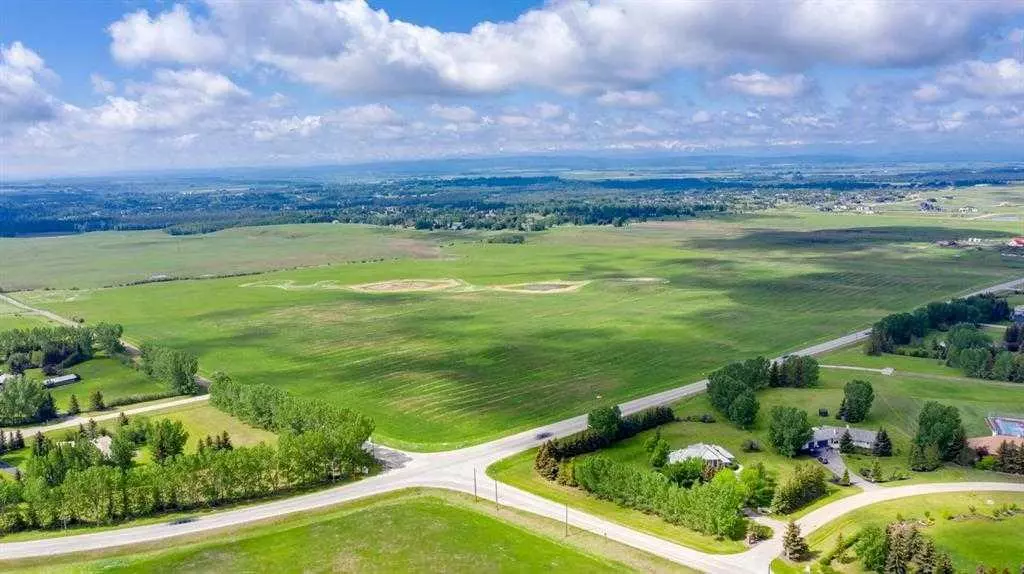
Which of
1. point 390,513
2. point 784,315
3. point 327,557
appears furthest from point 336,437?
point 784,315

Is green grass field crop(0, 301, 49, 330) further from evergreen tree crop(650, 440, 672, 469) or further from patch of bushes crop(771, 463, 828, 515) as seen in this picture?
patch of bushes crop(771, 463, 828, 515)

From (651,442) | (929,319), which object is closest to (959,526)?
(651,442)

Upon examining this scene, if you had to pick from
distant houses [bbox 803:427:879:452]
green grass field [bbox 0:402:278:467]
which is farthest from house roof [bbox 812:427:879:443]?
green grass field [bbox 0:402:278:467]

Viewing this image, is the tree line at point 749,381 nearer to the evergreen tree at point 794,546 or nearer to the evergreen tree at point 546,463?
the evergreen tree at point 546,463

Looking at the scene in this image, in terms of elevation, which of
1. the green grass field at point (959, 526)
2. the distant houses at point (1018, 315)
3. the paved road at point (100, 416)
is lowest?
the green grass field at point (959, 526)

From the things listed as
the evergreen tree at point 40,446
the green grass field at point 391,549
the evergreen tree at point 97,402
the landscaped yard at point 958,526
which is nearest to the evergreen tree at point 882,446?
the landscaped yard at point 958,526

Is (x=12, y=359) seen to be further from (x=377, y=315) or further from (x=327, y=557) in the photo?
(x=327, y=557)

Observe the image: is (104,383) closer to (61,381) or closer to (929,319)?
(61,381)
